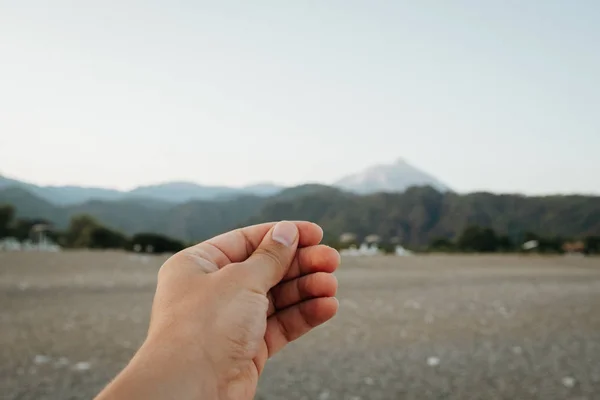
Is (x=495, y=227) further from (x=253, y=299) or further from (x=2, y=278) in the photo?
(x=253, y=299)

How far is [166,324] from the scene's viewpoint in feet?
3.70

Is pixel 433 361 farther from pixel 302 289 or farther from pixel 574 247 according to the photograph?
pixel 574 247

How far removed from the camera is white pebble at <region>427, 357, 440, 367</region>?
354 centimetres

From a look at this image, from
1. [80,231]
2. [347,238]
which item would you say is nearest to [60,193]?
[80,231]

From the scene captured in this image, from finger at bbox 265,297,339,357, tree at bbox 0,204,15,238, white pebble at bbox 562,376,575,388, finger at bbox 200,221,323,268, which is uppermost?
finger at bbox 200,221,323,268

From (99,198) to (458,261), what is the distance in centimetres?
790

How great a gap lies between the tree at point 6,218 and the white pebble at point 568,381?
10.0m

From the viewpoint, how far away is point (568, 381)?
3.24 meters

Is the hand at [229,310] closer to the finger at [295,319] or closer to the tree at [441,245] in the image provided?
the finger at [295,319]

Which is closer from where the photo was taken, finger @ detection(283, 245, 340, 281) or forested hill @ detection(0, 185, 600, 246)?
finger @ detection(283, 245, 340, 281)

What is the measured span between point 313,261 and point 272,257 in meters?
0.16

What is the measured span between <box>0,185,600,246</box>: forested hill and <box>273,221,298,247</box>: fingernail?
9516 millimetres

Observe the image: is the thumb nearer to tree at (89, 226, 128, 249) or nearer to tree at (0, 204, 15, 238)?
tree at (0, 204, 15, 238)

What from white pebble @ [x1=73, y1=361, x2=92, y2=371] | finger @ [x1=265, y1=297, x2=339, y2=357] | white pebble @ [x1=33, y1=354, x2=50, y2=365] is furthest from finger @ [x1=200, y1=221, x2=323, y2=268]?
white pebble @ [x1=33, y1=354, x2=50, y2=365]
